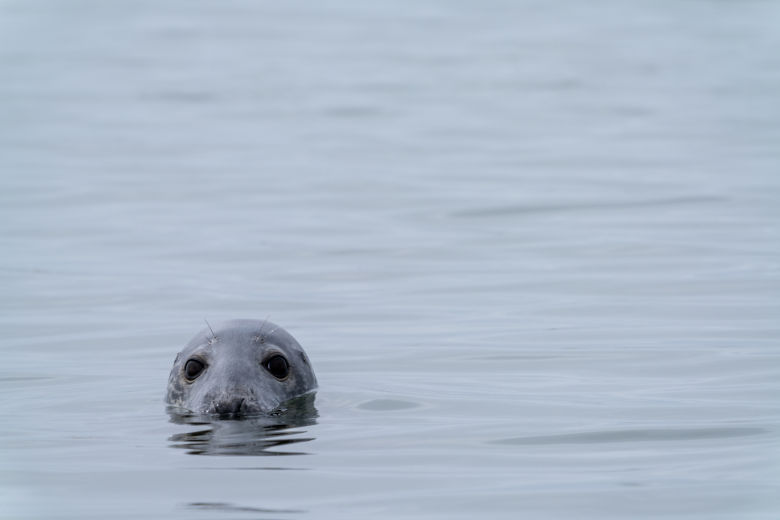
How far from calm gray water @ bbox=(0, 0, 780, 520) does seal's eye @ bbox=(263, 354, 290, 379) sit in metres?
0.49

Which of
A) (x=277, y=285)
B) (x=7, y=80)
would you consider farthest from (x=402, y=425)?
(x=7, y=80)

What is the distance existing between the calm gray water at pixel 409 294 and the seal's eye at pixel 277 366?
19.2 inches

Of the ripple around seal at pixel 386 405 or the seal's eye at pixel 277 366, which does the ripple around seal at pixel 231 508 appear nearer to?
the seal's eye at pixel 277 366

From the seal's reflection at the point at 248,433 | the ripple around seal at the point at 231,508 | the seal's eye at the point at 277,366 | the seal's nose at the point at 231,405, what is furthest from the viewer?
the seal's eye at the point at 277,366

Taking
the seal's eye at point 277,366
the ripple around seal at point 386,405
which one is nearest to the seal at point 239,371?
the seal's eye at point 277,366

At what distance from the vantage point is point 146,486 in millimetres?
7746

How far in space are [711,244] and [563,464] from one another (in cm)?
911

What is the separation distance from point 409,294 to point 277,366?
16.0 feet

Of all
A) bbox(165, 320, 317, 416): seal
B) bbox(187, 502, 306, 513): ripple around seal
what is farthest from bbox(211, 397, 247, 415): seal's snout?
bbox(187, 502, 306, 513): ripple around seal

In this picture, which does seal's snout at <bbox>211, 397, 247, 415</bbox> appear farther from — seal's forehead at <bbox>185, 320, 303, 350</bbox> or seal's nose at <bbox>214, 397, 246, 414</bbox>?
seal's forehead at <bbox>185, 320, 303, 350</bbox>

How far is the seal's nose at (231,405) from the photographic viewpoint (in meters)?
9.29

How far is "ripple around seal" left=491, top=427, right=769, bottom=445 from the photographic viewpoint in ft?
28.8

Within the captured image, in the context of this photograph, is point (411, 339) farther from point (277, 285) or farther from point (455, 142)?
point (455, 142)

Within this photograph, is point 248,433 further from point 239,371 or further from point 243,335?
point 243,335
